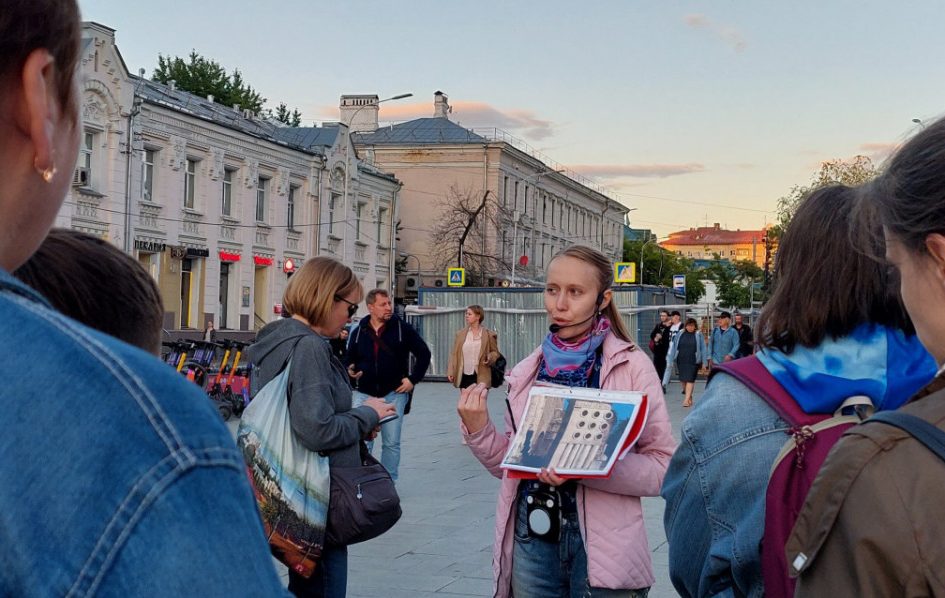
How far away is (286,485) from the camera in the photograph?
14.0 ft

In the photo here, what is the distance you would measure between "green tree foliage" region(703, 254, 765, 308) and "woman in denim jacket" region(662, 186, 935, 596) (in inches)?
4052

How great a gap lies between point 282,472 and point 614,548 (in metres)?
1.40

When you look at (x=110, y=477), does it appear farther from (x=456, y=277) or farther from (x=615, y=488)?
(x=456, y=277)

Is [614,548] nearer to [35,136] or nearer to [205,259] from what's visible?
[35,136]

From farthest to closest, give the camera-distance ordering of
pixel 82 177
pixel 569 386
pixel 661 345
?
1. pixel 82 177
2. pixel 661 345
3. pixel 569 386

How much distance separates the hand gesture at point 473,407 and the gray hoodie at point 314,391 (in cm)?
60

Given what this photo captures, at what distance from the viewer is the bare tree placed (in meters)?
55.0

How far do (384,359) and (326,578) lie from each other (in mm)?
6287

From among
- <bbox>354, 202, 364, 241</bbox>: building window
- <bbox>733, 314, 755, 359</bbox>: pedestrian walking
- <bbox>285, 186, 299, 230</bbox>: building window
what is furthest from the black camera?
<bbox>354, 202, 364, 241</bbox>: building window

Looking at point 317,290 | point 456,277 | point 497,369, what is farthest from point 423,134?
point 317,290

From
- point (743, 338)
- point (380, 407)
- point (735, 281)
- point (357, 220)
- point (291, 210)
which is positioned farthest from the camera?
point (735, 281)

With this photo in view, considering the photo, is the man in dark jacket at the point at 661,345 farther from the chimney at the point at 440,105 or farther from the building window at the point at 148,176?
the chimney at the point at 440,105

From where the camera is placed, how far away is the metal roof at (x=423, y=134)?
59.5m

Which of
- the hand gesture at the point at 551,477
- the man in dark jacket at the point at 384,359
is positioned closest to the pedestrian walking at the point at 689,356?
the man in dark jacket at the point at 384,359
